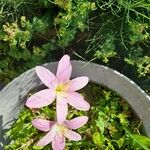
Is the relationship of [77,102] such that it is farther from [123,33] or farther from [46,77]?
[123,33]

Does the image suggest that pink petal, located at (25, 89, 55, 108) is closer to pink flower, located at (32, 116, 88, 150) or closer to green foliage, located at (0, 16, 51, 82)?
pink flower, located at (32, 116, 88, 150)

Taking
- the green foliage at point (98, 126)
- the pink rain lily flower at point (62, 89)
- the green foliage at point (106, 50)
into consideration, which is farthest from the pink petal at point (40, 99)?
the green foliage at point (106, 50)

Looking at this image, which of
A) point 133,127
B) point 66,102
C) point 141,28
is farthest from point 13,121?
point 141,28

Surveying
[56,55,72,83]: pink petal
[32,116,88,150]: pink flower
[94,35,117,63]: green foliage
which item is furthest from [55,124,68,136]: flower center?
[94,35,117,63]: green foliage

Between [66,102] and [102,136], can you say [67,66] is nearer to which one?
[66,102]

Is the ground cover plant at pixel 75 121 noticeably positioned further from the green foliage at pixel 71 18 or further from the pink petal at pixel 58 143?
the green foliage at pixel 71 18

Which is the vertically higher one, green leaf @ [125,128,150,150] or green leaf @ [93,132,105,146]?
green leaf @ [125,128,150,150]

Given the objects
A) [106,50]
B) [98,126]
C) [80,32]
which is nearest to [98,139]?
[98,126]
